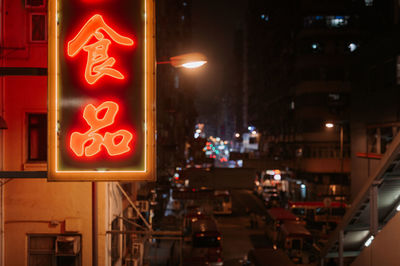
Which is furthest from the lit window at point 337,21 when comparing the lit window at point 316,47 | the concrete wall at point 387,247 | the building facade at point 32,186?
the building facade at point 32,186

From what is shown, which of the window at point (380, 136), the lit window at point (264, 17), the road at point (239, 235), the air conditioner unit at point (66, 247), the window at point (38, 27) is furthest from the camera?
the lit window at point (264, 17)

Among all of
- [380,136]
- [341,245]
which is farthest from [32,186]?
[380,136]

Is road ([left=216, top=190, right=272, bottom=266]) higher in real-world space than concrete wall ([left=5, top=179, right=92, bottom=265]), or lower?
lower

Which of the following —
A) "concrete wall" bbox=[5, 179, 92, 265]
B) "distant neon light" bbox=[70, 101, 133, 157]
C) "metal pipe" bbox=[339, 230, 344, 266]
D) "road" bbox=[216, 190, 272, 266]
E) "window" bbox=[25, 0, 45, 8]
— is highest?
"window" bbox=[25, 0, 45, 8]

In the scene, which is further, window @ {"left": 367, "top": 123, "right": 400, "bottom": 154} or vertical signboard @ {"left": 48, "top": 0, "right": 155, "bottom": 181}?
window @ {"left": 367, "top": 123, "right": 400, "bottom": 154}

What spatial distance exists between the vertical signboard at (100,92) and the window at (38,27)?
10.7 ft

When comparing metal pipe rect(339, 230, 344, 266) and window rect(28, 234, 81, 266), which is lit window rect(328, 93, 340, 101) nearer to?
metal pipe rect(339, 230, 344, 266)

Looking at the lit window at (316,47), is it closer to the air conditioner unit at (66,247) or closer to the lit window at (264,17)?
the lit window at (264,17)

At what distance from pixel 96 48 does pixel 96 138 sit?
173 centimetres

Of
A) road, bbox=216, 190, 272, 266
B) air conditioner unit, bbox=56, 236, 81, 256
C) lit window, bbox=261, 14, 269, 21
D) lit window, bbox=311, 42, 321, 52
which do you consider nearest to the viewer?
air conditioner unit, bbox=56, 236, 81, 256

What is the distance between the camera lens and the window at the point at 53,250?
29.8ft

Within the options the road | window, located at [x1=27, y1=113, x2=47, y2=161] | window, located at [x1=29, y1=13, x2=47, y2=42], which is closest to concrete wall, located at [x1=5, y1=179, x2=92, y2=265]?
window, located at [x1=27, y1=113, x2=47, y2=161]

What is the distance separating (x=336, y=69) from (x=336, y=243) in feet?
120

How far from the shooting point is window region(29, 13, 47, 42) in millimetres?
9320
